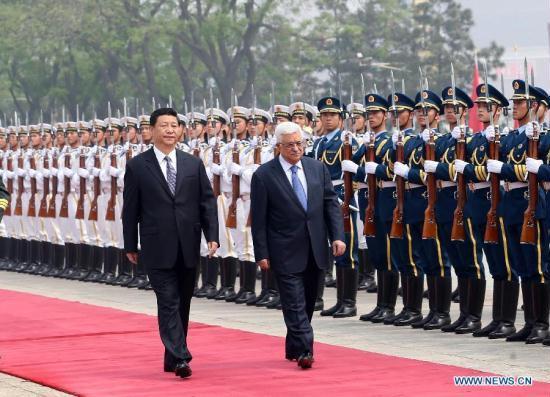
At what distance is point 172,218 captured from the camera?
33.9 ft

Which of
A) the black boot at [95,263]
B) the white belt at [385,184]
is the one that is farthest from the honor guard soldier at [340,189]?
the black boot at [95,263]

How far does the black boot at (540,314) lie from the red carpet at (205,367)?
1185mm

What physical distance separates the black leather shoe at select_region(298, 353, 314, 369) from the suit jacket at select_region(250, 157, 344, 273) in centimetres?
57

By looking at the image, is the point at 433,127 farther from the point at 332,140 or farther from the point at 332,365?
the point at 332,365

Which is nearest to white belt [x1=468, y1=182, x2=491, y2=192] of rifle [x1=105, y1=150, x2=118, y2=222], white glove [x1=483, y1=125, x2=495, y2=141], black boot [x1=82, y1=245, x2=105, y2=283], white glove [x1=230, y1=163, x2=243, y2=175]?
white glove [x1=483, y1=125, x2=495, y2=141]

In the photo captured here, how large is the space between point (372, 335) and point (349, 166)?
5.38 ft

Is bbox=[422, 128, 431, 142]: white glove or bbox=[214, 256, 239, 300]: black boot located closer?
bbox=[422, 128, 431, 142]: white glove

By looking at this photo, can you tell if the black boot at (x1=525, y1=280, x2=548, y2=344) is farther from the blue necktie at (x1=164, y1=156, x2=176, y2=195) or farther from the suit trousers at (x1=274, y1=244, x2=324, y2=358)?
the blue necktie at (x1=164, y1=156, x2=176, y2=195)

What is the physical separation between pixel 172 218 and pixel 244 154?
5.67 m

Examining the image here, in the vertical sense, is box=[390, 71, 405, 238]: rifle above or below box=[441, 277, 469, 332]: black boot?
above

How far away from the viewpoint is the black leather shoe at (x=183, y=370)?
395 inches

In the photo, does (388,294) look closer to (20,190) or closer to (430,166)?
(430,166)

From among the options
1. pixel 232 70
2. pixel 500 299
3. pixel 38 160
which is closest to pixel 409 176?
pixel 500 299

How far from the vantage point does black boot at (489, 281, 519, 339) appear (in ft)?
38.5
